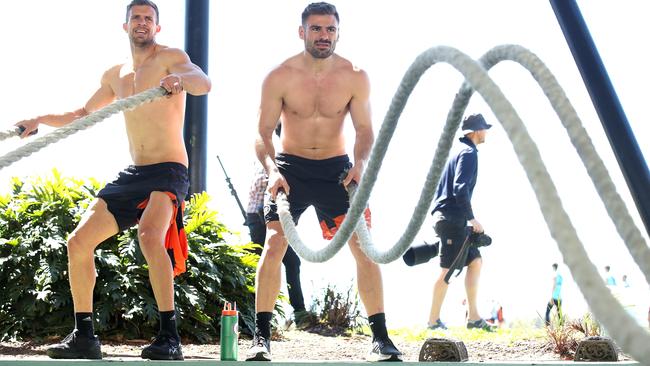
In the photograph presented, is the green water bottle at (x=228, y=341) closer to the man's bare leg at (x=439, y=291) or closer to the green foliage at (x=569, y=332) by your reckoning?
the green foliage at (x=569, y=332)

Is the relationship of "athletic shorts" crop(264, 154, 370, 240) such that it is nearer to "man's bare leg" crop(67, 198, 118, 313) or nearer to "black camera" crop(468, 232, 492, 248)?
"man's bare leg" crop(67, 198, 118, 313)

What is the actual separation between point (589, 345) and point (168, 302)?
7.92 feet

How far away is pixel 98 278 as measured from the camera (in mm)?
6082

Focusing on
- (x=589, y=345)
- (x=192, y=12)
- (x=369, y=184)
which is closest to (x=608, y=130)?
(x=589, y=345)

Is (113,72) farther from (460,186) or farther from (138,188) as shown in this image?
(460,186)

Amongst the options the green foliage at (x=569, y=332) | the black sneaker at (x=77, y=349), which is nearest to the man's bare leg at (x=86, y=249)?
the black sneaker at (x=77, y=349)

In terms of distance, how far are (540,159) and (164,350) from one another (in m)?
2.86

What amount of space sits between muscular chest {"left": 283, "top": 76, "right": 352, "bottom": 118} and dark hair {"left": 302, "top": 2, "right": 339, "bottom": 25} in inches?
12.6

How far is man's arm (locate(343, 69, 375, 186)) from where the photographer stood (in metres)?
4.58

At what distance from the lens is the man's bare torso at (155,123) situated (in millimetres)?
Answer: 4543

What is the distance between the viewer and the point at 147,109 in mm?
4578

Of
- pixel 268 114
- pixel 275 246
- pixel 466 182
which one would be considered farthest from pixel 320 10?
pixel 466 182

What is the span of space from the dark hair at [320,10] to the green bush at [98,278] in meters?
2.33

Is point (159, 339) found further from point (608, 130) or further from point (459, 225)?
point (608, 130)
